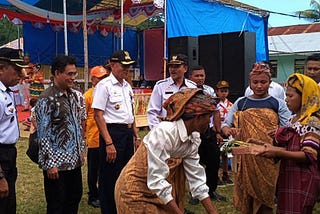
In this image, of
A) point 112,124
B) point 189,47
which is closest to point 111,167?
point 112,124

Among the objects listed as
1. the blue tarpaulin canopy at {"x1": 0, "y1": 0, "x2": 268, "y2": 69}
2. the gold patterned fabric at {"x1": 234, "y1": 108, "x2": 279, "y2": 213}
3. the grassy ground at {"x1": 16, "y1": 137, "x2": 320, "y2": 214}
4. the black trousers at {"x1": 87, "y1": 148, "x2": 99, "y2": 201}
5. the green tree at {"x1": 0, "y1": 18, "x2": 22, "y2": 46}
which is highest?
the green tree at {"x1": 0, "y1": 18, "x2": 22, "y2": 46}

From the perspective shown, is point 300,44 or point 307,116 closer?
point 307,116

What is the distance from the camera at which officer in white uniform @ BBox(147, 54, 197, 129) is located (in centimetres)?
461

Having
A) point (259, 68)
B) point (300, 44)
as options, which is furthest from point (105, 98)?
point (300, 44)

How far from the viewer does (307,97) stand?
2.87m

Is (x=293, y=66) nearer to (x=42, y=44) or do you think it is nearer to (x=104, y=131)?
(x=42, y=44)

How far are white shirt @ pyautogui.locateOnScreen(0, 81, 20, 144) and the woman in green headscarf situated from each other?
191cm

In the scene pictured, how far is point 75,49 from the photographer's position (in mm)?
17766

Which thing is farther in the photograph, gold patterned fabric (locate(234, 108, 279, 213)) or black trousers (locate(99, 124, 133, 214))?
black trousers (locate(99, 124, 133, 214))

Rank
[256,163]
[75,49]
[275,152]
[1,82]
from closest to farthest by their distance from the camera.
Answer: [275,152]
[1,82]
[256,163]
[75,49]

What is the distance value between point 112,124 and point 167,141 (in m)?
2.00

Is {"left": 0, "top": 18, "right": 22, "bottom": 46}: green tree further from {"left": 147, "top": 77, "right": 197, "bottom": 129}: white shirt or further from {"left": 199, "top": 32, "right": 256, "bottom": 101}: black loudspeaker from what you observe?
{"left": 147, "top": 77, "right": 197, "bottom": 129}: white shirt

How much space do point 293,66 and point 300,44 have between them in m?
1.27

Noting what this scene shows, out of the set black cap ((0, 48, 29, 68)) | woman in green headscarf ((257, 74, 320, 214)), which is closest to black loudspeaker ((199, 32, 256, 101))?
woman in green headscarf ((257, 74, 320, 214))
